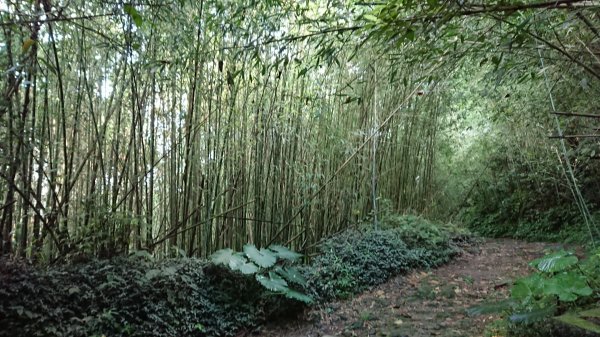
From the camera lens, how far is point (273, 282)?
272cm

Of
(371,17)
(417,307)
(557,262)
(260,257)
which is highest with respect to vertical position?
(371,17)

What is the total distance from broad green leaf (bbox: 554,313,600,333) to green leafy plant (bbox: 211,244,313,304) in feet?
4.93

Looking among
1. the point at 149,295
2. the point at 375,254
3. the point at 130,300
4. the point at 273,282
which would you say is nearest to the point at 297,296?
the point at 273,282

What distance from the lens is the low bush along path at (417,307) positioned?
2574mm

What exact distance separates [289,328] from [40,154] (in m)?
1.92

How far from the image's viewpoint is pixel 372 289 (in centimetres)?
351

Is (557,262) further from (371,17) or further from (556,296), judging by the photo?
(371,17)

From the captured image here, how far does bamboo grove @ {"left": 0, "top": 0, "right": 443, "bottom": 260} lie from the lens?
2.32m

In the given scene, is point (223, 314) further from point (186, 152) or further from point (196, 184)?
point (186, 152)

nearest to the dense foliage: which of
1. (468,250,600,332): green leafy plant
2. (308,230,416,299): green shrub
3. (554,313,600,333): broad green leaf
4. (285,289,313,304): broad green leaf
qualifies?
(308,230,416,299): green shrub

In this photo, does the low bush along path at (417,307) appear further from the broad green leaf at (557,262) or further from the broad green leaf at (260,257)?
the broad green leaf at (557,262)

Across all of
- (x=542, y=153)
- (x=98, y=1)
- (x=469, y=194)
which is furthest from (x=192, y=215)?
(x=469, y=194)

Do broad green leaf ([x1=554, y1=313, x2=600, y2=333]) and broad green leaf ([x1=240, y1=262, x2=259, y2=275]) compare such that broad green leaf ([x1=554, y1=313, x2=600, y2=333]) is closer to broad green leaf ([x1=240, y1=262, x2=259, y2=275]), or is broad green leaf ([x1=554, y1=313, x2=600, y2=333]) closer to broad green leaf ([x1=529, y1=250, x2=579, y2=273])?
broad green leaf ([x1=529, y1=250, x2=579, y2=273])

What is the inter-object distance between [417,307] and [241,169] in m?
1.71
